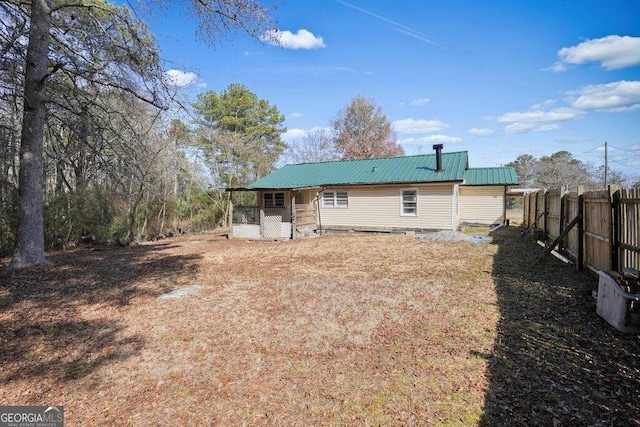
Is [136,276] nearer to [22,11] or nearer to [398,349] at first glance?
[398,349]

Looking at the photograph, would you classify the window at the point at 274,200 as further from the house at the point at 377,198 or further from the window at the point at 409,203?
the window at the point at 409,203

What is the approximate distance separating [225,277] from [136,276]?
6.73ft

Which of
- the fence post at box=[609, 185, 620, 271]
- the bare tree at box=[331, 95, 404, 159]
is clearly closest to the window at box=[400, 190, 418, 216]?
the fence post at box=[609, 185, 620, 271]

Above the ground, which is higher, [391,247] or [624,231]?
[624,231]

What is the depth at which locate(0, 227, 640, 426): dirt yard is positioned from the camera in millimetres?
2867

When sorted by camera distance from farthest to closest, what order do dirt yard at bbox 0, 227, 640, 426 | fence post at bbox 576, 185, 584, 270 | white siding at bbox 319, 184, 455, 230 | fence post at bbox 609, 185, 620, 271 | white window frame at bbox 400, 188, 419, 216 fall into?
A: white window frame at bbox 400, 188, 419, 216
white siding at bbox 319, 184, 455, 230
fence post at bbox 576, 185, 584, 270
fence post at bbox 609, 185, 620, 271
dirt yard at bbox 0, 227, 640, 426

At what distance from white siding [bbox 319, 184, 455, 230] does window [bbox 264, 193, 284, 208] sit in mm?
2281

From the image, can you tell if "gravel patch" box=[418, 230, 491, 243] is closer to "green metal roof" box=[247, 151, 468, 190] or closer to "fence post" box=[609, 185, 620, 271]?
"green metal roof" box=[247, 151, 468, 190]

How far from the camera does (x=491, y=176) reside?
1959cm

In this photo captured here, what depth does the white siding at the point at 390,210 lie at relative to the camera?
15.2m

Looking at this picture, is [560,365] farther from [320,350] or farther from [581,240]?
[581,240]

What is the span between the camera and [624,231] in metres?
4.98

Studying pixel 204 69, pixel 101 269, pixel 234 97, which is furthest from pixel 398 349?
pixel 234 97

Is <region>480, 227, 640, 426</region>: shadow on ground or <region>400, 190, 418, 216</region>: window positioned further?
<region>400, 190, 418, 216</region>: window
